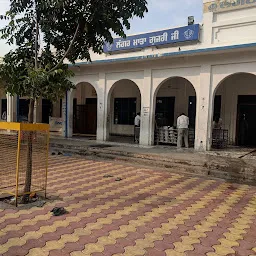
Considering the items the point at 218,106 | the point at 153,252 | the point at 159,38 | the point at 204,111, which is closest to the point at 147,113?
the point at 204,111

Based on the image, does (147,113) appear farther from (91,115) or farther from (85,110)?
(85,110)

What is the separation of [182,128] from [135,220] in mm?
7620

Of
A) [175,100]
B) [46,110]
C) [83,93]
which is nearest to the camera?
[175,100]

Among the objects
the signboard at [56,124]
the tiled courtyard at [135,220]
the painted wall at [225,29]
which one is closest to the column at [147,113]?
the painted wall at [225,29]

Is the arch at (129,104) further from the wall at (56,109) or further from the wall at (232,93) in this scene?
the wall at (232,93)

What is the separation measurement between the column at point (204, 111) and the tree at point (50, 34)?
6.31 m

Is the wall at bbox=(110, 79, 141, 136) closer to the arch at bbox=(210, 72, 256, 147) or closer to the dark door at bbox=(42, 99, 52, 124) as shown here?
the arch at bbox=(210, 72, 256, 147)

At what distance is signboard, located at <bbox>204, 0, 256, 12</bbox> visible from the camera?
9844 millimetres

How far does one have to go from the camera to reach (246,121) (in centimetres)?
1302

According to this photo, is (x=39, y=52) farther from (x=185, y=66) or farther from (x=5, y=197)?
(x=185, y=66)

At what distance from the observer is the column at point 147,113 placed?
→ 12.1 metres

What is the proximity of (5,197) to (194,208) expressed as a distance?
11.6 feet

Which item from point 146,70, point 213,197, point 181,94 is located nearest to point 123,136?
point 181,94

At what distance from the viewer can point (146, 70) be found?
40.2 feet
